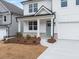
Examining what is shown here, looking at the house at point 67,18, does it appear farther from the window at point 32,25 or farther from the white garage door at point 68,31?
the window at point 32,25

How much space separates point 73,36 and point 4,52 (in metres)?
10.8

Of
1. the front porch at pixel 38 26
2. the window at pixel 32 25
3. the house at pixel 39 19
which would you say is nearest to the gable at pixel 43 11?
the house at pixel 39 19

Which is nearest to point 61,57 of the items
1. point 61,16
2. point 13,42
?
point 13,42

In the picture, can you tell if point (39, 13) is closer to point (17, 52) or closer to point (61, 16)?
point (61, 16)

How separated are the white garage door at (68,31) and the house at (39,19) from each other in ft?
3.08

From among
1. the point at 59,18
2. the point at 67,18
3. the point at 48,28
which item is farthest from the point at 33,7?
the point at 67,18

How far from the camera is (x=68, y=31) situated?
69.3 feet

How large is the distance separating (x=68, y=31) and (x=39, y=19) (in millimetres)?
4767

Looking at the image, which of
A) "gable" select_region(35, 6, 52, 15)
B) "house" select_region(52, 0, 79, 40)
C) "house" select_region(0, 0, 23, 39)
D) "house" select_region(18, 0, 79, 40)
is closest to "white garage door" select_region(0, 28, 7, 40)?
"house" select_region(0, 0, 23, 39)

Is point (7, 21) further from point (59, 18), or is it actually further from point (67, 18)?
point (67, 18)

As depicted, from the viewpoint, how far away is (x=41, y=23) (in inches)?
955

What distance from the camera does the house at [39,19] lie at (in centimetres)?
2174

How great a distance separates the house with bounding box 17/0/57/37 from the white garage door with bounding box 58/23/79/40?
3.08 ft

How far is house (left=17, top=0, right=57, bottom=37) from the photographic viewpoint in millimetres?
21742
